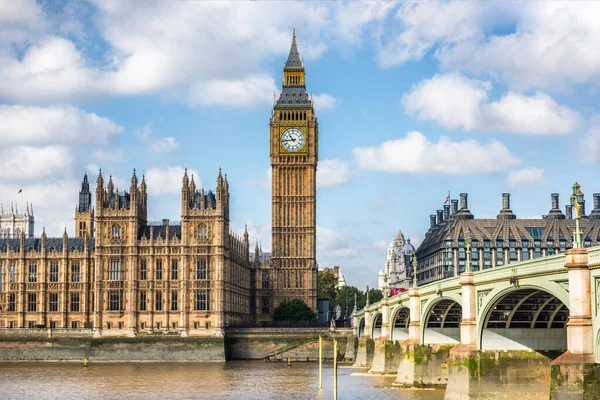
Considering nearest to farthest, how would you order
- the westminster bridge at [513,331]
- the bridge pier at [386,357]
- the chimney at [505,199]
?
the westminster bridge at [513,331] < the bridge pier at [386,357] < the chimney at [505,199]

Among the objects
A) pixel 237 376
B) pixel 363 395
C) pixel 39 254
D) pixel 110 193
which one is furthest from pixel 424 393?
pixel 39 254

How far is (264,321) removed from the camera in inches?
6388

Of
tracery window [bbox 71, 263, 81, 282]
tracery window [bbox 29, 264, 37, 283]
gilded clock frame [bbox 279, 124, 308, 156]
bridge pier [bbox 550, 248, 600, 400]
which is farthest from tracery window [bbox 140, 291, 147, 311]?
bridge pier [bbox 550, 248, 600, 400]

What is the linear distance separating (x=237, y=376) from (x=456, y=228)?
273 feet

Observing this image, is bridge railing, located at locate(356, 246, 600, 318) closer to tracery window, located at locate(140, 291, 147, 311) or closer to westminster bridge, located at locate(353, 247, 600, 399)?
westminster bridge, located at locate(353, 247, 600, 399)

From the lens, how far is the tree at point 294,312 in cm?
15500

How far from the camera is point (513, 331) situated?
203ft

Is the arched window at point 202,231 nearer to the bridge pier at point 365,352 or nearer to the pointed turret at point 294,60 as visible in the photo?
the bridge pier at point 365,352

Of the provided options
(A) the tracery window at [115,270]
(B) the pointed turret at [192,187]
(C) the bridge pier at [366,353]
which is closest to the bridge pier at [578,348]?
(C) the bridge pier at [366,353]

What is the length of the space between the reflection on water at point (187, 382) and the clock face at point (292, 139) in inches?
2011

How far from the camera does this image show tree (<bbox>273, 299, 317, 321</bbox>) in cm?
15500

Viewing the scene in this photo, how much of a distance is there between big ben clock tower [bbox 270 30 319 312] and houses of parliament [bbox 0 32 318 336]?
12.5 inches

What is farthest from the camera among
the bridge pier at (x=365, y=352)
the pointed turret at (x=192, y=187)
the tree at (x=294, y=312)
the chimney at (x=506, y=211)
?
the chimney at (x=506, y=211)

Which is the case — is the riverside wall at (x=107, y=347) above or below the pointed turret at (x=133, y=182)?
below
